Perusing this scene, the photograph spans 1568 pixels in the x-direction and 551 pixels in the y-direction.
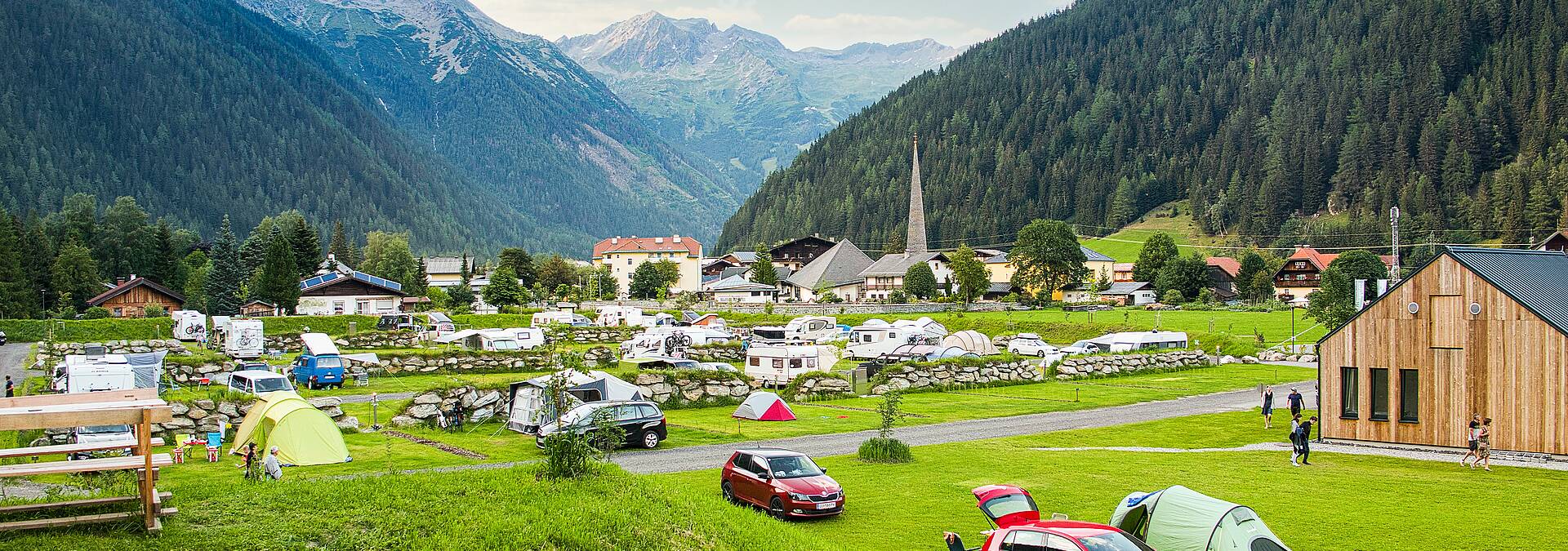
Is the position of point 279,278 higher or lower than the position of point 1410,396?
higher

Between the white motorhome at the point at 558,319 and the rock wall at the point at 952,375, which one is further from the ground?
the white motorhome at the point at 558,319

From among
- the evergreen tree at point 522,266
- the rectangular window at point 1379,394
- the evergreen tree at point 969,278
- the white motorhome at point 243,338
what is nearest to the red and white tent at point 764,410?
the rectangular window at point 1379,394

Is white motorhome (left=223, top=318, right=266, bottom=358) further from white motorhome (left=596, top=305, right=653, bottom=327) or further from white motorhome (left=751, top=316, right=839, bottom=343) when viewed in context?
white motorhome (left=596, top=305, right=653, bottom=327)

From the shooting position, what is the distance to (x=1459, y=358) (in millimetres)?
22812

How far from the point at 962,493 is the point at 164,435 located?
18792 millimetres

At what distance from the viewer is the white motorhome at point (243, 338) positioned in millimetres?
46594

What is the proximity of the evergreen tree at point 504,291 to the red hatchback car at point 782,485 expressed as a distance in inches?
2867

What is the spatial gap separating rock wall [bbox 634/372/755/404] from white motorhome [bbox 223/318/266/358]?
24265 millimetres

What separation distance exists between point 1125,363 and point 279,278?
53.8 m

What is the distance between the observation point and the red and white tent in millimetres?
29375

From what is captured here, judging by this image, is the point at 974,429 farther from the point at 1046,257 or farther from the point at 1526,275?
the point at 1046,257

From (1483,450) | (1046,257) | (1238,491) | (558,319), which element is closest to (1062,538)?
(1238,491)

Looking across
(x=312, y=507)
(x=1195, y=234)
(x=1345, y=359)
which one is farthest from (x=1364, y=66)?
(x=312, y=507)

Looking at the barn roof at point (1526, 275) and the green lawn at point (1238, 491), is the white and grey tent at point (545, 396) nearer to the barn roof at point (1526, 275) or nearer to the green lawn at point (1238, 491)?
the green lawn at point (1238, 491)
